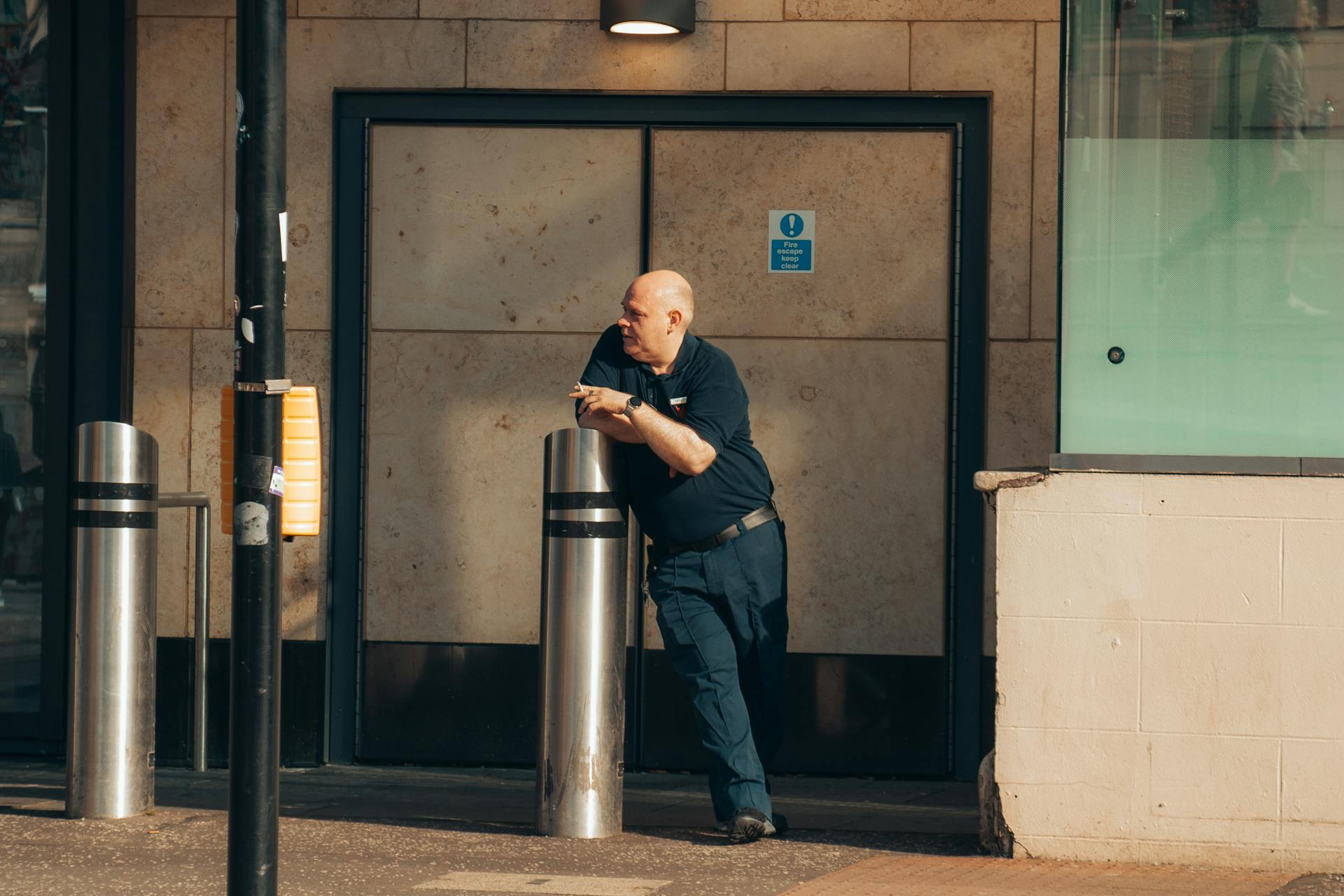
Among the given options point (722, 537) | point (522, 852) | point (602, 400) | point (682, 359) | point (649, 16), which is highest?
point (649, 16)

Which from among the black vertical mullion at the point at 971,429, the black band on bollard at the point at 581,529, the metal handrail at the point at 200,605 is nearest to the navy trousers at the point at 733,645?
the black band on bollard at the point at 581,529

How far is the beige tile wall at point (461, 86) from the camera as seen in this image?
6832mm

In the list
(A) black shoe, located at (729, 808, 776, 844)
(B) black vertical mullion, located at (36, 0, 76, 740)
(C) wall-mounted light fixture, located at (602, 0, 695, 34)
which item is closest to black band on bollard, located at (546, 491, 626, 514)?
(A) black shoe, located at (729, 808, 776, 844)

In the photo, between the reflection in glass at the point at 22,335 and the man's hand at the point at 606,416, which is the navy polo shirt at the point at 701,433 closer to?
the man's hand at the point at 606,416

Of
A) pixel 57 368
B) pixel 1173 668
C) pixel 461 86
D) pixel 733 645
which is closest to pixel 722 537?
pixel 733 645

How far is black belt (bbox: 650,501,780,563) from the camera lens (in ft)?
18.0

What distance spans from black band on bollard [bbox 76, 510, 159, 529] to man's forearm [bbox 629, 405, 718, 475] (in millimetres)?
1878

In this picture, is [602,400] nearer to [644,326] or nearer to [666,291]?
[644,326]

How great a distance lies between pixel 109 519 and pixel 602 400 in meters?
1.88

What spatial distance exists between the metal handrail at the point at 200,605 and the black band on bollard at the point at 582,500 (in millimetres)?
2088

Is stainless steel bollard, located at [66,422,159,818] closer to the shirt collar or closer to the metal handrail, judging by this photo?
the metal handrail

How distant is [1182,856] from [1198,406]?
1.43 meters

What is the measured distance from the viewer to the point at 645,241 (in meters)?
7.06

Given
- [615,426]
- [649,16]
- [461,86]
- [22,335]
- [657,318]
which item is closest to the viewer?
[615,426]
